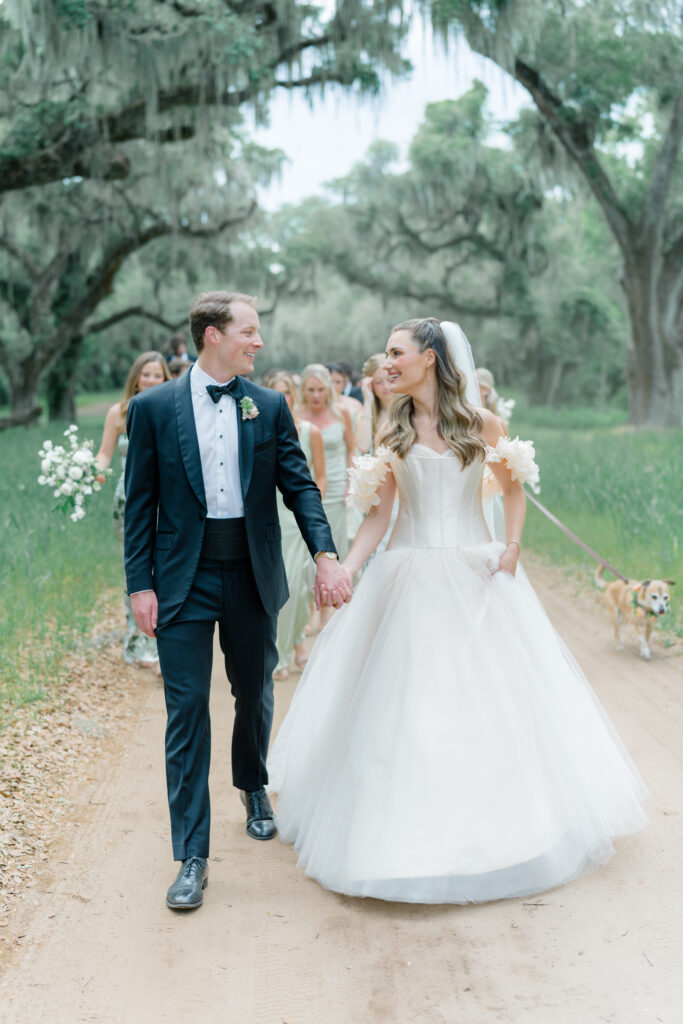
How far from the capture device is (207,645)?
385cm

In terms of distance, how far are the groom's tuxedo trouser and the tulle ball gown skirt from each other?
0.43 m

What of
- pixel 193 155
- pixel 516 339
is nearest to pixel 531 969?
pixel 193 155

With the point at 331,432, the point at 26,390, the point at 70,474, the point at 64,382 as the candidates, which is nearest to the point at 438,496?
the point at 70,474

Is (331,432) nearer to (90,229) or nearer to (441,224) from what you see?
(90,229)

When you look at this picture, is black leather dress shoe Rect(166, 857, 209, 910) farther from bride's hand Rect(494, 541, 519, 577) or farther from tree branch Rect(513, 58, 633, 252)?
tree branch Rect(513, 58, 633, 252)

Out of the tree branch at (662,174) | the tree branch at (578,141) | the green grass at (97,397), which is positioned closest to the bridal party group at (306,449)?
the tree branch at (578,141)

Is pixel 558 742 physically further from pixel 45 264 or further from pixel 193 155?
pixel 45 264

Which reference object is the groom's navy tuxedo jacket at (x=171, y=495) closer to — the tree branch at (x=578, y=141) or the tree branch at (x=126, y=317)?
the tree branch at (x=578, y=141)

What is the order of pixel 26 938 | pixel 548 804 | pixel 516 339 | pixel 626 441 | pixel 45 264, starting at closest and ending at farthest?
pixel 26 938
pixel 548 804
pixel 626 441
pixel 45 264
pixel 516 339

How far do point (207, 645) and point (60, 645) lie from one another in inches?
131

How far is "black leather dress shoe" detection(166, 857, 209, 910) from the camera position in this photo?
3.59 m

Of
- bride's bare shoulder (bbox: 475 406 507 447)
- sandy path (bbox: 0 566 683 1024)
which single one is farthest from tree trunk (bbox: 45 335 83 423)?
sandy path (bbox: 0 566 683 1024)

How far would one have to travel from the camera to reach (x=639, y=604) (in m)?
6.71

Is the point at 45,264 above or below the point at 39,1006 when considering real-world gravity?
above
